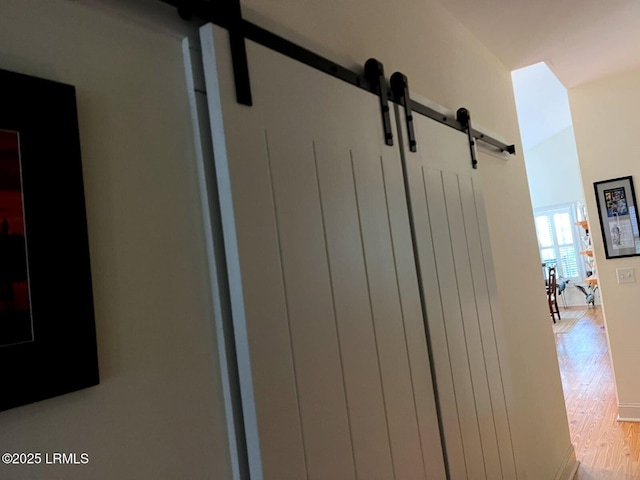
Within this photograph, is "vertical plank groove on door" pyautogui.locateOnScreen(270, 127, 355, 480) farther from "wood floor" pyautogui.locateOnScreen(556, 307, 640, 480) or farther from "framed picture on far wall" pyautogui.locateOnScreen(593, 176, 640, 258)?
"framed picture on far wall" pyautogui.locateOnScreen(593, 176, 640, 258)

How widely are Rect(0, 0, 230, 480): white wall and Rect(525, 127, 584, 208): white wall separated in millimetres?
9731

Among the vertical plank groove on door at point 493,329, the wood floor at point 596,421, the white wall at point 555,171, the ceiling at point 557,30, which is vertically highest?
the white wall at point 555,171

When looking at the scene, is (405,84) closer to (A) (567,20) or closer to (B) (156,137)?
(B) (156,137)

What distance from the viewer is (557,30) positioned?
Answer: 2.44 meters

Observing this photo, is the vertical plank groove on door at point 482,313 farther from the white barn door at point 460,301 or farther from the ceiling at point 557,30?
the ceiling at point 557,30

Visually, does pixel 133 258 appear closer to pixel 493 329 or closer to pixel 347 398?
pixel 347 398

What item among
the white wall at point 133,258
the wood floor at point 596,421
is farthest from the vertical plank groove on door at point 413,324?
the wood floor at point 596,421

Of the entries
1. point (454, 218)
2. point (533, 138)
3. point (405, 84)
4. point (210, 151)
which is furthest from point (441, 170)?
point (533, 138)

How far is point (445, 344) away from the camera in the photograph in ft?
4.91

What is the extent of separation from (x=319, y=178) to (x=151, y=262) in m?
0.46

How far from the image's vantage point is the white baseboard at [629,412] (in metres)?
3.28

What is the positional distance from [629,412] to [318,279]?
332 centimetres

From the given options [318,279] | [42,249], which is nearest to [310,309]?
[318,279]

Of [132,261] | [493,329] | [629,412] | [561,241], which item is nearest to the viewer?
[132,261]
